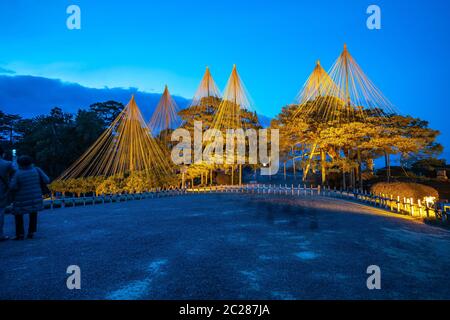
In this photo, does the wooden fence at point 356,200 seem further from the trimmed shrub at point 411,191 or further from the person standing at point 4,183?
the person standing at point 4,183

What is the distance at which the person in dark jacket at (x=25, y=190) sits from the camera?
5.89 meters

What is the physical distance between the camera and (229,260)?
465cm

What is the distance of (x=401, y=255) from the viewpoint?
503 centimetres

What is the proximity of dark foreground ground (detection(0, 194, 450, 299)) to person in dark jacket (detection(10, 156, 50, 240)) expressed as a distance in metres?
0.65


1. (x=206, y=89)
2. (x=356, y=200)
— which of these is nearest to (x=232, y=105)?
(x=206, y=89)

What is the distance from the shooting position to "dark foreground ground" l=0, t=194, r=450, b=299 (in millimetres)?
3477

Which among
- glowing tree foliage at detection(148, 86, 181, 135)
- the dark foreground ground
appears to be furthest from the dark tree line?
the dark foreground ground

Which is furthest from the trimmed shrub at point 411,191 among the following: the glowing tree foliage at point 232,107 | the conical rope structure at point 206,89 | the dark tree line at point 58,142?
the dark tree line at point 58,142

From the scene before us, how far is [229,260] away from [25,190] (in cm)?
471

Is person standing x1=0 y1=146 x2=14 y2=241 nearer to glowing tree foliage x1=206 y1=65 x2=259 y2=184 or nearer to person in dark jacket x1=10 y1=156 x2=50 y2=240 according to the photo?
person in dark jacket x1=10 y1=156 x2=50 y2=240

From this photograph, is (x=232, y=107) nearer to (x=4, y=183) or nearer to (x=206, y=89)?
(x=206, y=89)

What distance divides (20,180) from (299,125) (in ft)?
59.9
